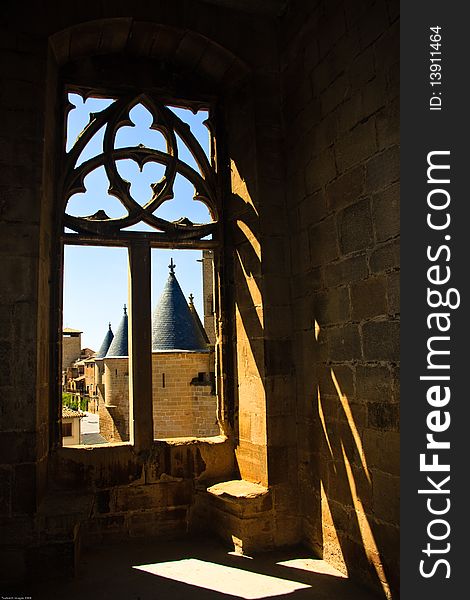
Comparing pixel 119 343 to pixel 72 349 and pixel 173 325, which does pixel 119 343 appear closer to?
pixel 173 325

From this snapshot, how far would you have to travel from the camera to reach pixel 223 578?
9.93ft

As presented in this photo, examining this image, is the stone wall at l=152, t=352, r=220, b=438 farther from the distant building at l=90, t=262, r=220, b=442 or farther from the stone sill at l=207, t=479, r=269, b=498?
the stone sill at l=207, t=479, r=269, b=498

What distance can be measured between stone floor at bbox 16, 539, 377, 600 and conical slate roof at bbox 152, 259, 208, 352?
6.52m

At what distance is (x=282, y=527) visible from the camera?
3523 mm

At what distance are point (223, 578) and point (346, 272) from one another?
1942 millimetres

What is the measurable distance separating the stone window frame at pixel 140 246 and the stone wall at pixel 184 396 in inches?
227

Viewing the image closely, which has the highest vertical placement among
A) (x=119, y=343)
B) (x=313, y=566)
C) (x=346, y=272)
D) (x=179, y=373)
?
(x=346, y=272)

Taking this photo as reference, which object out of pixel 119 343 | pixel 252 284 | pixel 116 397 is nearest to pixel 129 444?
pixel 252 284

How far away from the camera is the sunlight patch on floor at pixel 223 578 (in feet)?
9.34

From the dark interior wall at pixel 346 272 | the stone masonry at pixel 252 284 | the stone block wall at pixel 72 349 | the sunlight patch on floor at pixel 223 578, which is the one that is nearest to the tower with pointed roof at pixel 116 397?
the stone masonry at pixel 252 284

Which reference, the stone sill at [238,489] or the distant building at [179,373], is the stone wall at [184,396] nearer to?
the distant building at [179,373]

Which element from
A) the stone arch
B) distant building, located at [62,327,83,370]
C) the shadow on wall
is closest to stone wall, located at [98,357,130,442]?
the shadow on wall

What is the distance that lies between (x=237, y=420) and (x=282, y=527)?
846mm

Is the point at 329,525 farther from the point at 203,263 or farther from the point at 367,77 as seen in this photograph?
the point at 203,263
